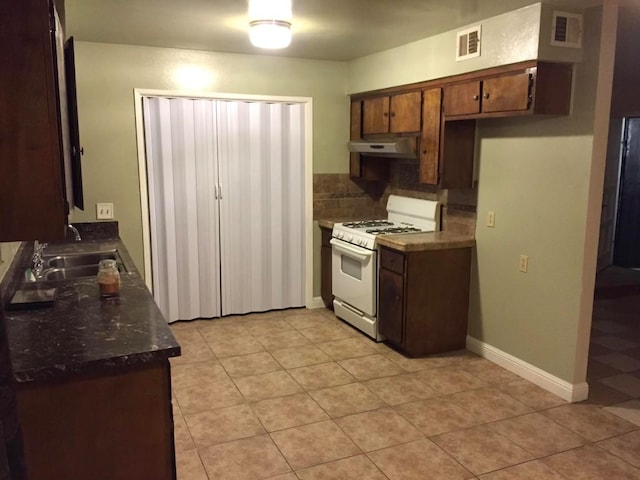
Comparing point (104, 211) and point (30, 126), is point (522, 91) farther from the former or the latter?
point (104, 211)

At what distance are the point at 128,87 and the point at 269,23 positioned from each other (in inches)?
69.3

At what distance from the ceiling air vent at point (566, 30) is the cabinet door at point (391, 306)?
1.82 metres

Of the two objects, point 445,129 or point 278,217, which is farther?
point 278,217

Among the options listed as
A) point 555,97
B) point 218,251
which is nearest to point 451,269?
point 555,97

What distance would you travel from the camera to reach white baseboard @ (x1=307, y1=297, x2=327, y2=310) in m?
5.21

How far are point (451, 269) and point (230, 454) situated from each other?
211 cm

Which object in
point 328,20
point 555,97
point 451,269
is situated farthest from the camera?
point 451,269

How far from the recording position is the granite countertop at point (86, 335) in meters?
1.70

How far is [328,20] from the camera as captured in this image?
3.35 m

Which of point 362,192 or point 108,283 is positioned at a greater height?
point 362,192

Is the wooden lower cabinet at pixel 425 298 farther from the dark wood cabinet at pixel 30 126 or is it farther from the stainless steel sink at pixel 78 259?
the dark wood cabinet at pixel 30 126

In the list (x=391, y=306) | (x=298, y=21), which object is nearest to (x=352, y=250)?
(x=391, y=306)

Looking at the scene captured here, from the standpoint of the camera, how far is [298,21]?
3.37 metres

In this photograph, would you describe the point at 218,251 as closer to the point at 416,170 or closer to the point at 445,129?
the point at 416,170
